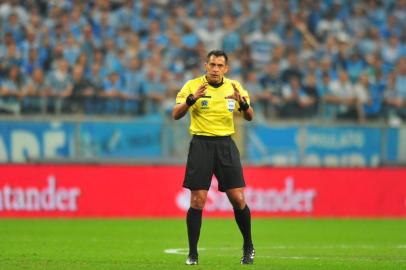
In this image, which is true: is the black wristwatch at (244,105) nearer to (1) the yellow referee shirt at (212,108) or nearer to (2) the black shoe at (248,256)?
(1) the yellow referee shirt at (212,108)

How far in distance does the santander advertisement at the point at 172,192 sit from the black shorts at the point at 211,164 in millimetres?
10401

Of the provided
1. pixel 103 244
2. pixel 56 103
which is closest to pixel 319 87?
pixel 56 103

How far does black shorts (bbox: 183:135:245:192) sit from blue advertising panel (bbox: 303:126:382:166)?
10575mm

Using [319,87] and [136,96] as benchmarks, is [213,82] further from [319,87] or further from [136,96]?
[319,87]

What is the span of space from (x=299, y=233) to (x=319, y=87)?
563cm

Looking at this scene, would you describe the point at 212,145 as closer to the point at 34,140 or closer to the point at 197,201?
the point at 197,201

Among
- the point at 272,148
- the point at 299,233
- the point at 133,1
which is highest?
the point at 133,1

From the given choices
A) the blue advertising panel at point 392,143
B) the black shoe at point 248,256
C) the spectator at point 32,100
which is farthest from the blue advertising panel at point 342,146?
the black shoe at point 248,256

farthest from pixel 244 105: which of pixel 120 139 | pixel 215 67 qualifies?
pixel 120 139

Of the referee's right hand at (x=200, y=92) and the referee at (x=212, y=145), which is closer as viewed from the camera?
the referee's right hand at (x=200, y=92)

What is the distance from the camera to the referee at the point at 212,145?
10664 mm

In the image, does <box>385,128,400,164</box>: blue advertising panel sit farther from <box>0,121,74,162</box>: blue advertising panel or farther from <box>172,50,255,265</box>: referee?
<box>172,50,255,265</box>: referee

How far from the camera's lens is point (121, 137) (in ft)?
67.4

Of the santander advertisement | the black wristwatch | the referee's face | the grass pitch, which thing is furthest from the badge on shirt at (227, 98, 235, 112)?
the santander advertisement
